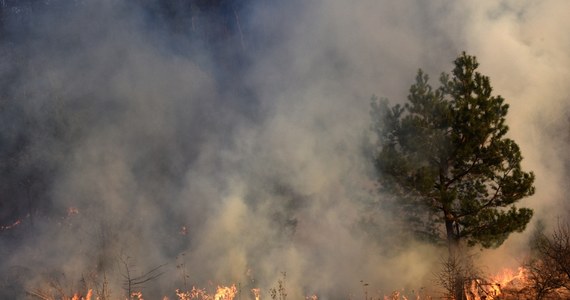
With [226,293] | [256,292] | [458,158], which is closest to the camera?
[458,158]

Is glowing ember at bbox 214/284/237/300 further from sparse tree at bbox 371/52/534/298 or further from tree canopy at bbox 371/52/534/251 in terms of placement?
tree canopy at bbox 371/52/534/251

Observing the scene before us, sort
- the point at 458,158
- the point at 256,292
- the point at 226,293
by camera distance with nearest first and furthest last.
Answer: the point at 458,158, the point at 226,293, the point at 256,292

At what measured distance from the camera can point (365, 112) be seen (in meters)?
17.7

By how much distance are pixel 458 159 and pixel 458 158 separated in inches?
1.2

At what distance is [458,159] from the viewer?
1060 centimetres

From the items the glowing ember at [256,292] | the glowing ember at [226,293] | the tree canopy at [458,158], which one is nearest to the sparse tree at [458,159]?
the tree canopy at [458,158]

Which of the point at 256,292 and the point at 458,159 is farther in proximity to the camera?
the point at 256,292

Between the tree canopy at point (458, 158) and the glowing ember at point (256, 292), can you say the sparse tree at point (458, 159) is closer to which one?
the tree canopy at point (458, 158)

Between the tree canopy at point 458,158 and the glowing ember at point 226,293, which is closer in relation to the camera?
the tree canopy at point 458,158

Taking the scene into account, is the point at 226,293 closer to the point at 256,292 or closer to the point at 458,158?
the point at 256,292

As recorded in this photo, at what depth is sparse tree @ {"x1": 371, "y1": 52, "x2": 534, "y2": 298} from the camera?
1016 centimetres

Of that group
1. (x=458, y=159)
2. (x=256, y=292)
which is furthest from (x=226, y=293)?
(x=458, y=159)

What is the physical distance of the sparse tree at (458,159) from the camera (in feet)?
33.3

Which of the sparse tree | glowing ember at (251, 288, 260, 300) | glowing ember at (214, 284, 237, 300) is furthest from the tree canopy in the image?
glowing ember at (214, 284, 237, 300)
